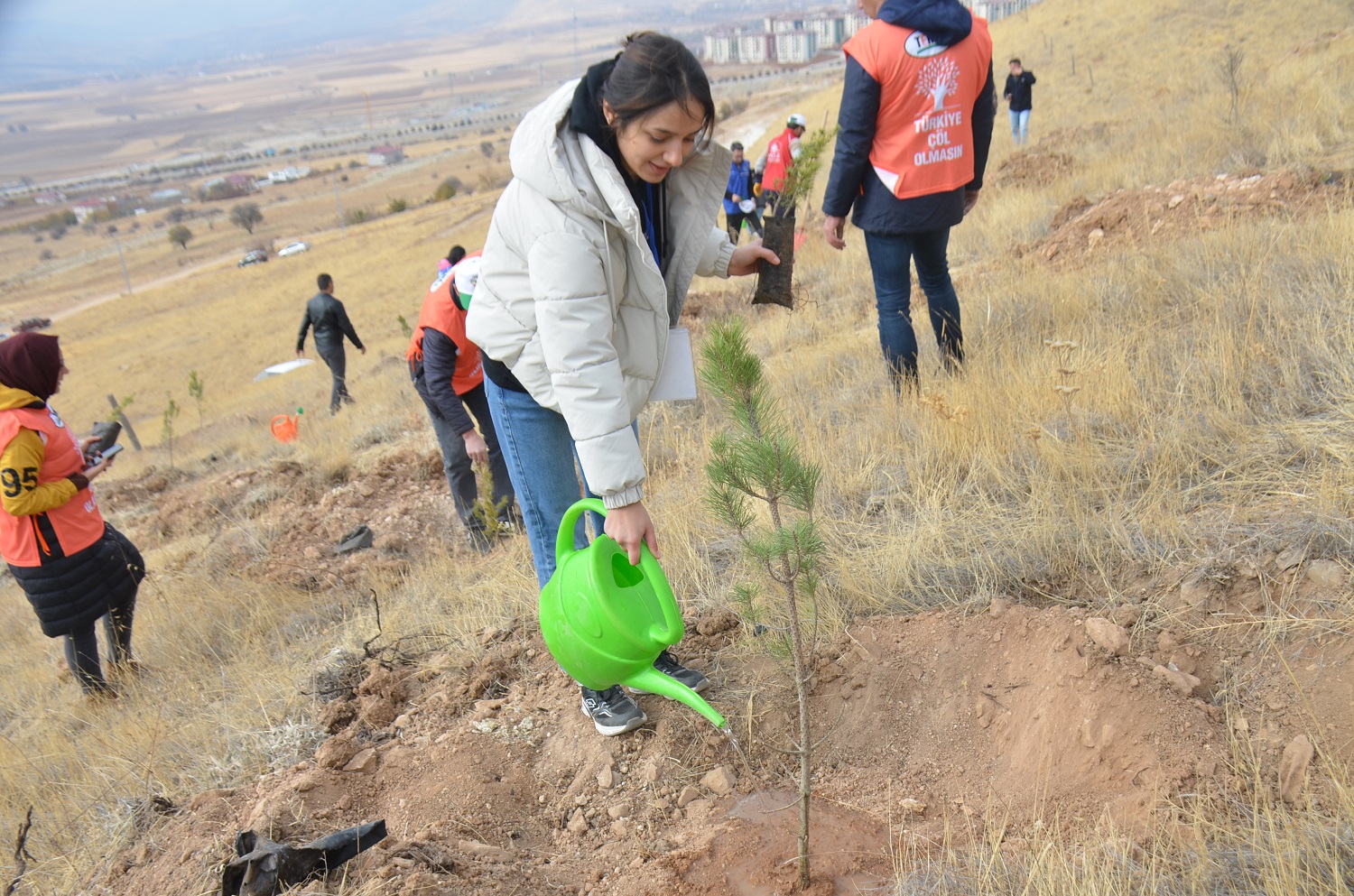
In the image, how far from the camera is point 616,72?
5.61 ft

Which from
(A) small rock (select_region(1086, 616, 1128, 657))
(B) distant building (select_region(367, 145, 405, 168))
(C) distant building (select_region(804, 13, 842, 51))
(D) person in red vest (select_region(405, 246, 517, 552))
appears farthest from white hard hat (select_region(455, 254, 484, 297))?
(C) distant building (select_region(804, 13, 842, 51))

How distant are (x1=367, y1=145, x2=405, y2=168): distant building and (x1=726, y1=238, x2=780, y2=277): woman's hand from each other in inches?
3444

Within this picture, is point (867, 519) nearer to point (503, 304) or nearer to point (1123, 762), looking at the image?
point (1123, 762)

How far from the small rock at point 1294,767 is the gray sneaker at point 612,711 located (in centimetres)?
149

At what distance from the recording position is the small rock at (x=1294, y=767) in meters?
1.59

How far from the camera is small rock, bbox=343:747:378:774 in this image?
2.38 meters

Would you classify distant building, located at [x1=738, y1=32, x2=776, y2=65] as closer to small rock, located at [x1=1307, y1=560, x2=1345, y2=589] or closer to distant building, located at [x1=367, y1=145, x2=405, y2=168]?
distant building, located at [x1=367, y1=145, x2=405, y2=168]

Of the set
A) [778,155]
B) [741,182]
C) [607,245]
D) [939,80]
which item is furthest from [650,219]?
[741,182]

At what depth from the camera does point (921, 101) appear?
3.23 meters

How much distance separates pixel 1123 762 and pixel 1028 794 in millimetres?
212

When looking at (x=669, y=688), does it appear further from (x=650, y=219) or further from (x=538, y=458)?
(x=650, y=219)

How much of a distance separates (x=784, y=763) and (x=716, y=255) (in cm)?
139

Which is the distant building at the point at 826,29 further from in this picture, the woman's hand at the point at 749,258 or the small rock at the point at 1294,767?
the small rock at the point at 1294,767

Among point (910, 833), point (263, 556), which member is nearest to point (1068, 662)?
point (910, 833)
